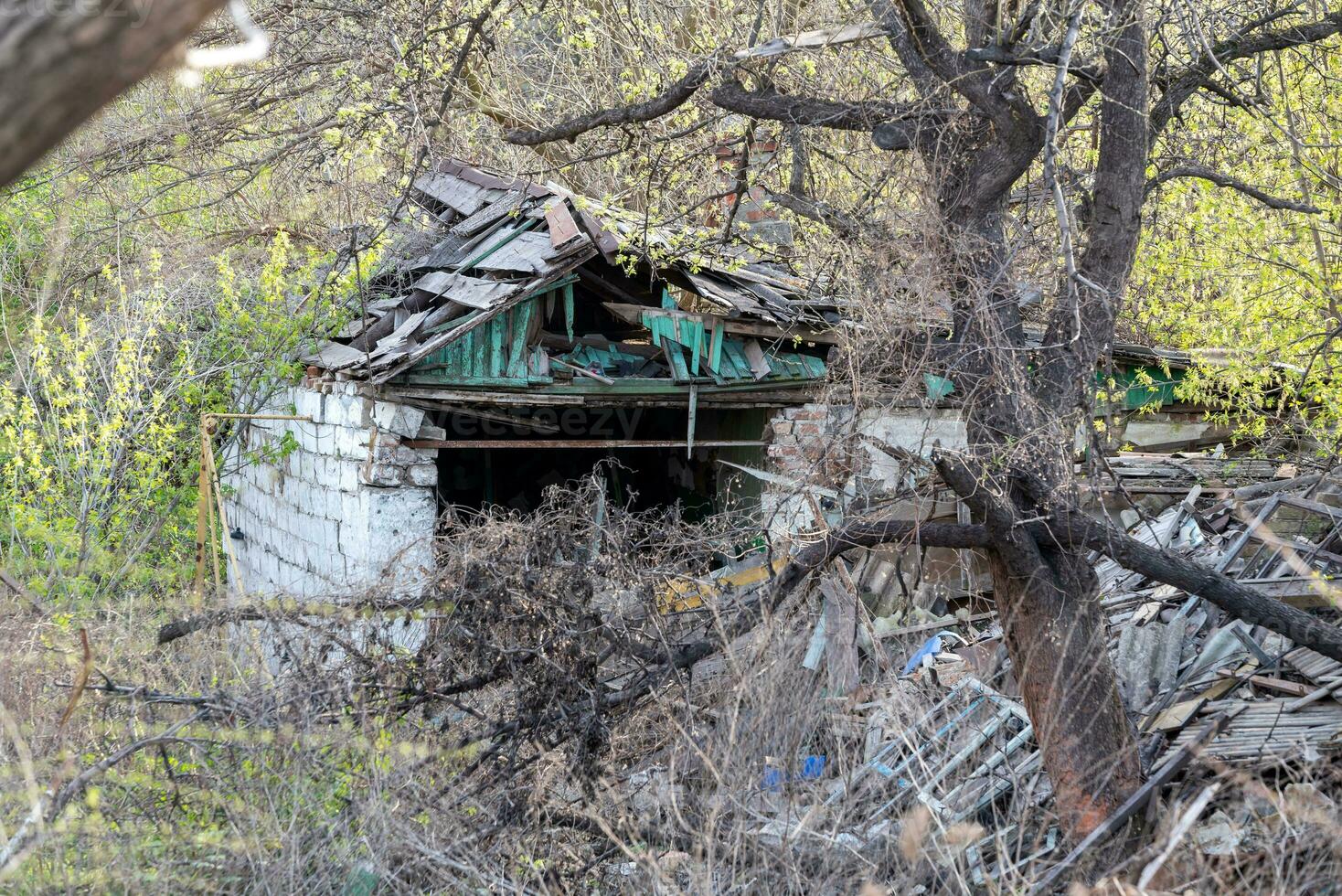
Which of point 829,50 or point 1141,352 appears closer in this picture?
point 829,50

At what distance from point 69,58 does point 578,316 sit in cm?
794

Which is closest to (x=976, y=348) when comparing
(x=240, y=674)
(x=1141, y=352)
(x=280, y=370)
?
(x=240, y=674)

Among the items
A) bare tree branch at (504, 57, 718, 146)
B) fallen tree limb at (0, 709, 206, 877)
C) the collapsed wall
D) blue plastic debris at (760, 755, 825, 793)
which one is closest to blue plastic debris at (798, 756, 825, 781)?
blue plastic debris at (760, 755, 825, 793)

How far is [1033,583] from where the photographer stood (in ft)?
16.3

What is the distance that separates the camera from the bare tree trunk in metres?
1.31

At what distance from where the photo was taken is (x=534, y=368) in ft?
26.0

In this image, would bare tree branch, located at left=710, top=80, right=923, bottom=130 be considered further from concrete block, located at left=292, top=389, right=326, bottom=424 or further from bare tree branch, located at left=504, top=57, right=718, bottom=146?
concrete block, located at left=292, top=389, right=326, bottom=424

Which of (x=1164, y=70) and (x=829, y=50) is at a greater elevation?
(x=829, y=50)

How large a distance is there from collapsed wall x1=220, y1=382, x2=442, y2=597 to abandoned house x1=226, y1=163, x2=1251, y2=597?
2 cm

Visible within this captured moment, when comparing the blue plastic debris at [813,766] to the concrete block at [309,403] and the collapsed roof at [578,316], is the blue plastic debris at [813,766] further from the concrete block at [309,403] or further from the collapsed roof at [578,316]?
Result: the concrete block at [309,403]

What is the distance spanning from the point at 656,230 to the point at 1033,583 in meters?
4.35

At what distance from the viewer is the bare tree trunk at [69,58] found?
131 cm

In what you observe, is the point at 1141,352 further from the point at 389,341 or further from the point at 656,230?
the point at 389,341

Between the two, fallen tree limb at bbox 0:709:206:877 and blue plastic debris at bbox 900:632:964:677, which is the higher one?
fallen tree limb at bbox 0:709:206:877
